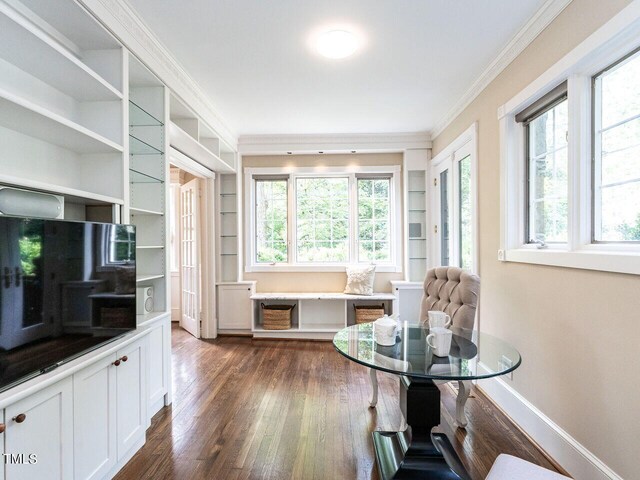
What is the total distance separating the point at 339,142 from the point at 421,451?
3565mm

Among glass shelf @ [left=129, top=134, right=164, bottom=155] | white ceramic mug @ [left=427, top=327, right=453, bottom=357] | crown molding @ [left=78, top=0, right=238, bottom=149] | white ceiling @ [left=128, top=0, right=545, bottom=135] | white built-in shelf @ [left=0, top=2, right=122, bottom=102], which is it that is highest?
white ceiling @ [left=128, top=0, right=545, bottom=135]

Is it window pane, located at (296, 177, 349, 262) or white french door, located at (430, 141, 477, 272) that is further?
window pane, located at (296, 177, 349, 262)

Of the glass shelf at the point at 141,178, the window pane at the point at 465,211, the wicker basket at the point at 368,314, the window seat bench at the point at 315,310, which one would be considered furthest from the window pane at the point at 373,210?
the glass shelf at the point at 141,178

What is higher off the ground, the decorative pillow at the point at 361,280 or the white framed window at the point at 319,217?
the white framed window at the point at 319,217

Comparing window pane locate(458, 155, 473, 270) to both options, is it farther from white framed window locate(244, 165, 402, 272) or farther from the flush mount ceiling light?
the flush mount ceiling light

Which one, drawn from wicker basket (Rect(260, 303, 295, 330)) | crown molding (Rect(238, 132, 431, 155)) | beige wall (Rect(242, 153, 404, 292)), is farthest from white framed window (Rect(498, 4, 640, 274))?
wicker basket (Rect(260, 303, 295, 330))

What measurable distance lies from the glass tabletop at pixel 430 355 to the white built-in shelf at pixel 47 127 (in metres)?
1.79

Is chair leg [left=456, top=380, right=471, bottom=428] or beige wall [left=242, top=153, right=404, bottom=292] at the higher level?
beige wall [left=242, top=153, right=404, bottom=292]

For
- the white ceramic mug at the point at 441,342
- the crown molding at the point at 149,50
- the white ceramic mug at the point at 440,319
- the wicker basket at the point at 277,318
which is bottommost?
the wicker basket at the point at 277,318

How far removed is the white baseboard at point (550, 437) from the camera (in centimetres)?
157

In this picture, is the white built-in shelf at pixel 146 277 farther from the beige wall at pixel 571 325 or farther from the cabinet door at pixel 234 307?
the beige wall at pixel 571 325

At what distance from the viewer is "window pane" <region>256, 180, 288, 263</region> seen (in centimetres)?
456

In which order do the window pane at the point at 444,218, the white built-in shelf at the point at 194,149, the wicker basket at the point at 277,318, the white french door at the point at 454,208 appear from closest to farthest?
the white built-in shelf at the point at 194,149 → the white french door at the point at 454,208 → the window pane at the point at 444,218 → the wicker basket at the point at 277,318

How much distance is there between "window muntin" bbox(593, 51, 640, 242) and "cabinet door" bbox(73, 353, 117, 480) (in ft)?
8.89
